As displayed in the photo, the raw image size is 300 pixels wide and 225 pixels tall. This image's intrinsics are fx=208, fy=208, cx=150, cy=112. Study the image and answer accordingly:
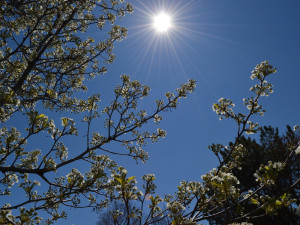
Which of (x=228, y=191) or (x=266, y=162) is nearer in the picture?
(x=228, y=191)

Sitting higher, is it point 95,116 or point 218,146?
point 95,116

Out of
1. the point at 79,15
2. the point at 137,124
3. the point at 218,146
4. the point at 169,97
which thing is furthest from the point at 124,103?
the point at 79,15

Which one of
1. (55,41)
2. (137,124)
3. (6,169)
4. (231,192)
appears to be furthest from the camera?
(55,41)

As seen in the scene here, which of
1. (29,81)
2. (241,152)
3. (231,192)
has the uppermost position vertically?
(29,81)

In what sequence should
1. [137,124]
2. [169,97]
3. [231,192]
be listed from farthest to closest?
[169,97], [137,124], [231,192]

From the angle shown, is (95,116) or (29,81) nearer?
(95,116)

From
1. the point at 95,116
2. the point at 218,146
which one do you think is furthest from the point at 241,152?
the point at 95,116

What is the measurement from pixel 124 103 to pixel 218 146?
9.99 feet

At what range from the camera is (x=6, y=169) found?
3789mm

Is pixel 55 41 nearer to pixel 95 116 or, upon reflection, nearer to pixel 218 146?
pixel 95 116

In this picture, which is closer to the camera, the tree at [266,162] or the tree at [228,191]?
the tree at [228,191]

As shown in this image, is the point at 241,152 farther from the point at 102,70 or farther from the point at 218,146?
the point at 102,70

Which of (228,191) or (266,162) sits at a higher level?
(266,162)

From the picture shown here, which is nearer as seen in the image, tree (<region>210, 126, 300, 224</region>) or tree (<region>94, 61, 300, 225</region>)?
tree (<region>94, 61, 300, 225</region>)
